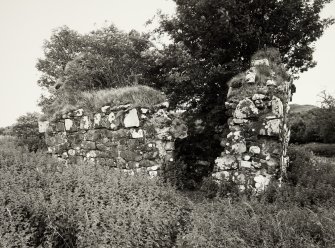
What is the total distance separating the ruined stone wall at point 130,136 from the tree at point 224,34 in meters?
3.26

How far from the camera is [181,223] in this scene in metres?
4.71

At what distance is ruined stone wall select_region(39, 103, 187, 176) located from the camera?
7.40 m

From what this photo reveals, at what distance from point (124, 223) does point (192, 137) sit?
276 inches

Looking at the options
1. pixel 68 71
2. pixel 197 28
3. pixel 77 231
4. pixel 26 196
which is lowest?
pixel 77 231

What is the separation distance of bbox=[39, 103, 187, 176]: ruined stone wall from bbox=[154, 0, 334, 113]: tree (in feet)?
10.7

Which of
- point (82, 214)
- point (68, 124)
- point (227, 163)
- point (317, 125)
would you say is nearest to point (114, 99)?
point (68, 124)

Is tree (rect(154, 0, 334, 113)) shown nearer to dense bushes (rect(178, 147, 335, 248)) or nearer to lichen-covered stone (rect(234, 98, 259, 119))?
lichen-covered stone (rect(234, 98, 259, 119))

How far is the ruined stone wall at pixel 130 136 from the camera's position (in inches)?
291

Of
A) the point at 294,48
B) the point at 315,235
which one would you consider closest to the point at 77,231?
the point at 315,235

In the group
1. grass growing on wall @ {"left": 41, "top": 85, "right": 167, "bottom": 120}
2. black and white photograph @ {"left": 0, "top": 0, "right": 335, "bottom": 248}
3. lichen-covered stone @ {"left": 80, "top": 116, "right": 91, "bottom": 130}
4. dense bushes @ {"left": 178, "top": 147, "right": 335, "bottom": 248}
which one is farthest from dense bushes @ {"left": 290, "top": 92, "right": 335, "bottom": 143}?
dense bushes @ {"left": 178, "top": 147, "right": 335, "bottom": 248}

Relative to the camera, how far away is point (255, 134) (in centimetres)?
686

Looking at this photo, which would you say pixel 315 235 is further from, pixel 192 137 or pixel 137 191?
pixel 192 137

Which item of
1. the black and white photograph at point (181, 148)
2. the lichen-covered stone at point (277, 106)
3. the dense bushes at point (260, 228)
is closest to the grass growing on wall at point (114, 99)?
the black and white photograph at point (181, 148)

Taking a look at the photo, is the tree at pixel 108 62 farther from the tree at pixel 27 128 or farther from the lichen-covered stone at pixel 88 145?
the lichen-covered stone at pixel 88 145
